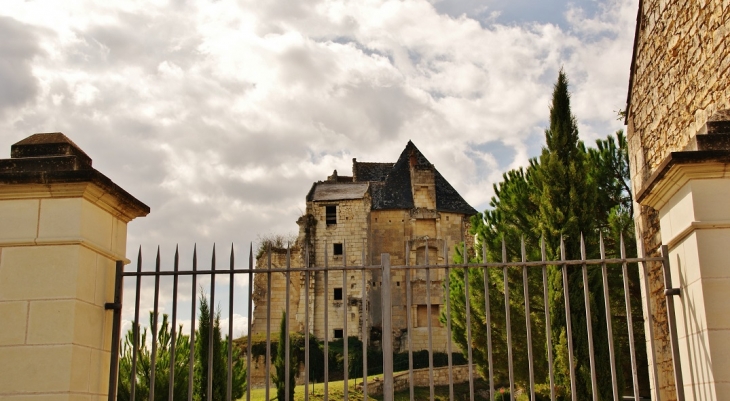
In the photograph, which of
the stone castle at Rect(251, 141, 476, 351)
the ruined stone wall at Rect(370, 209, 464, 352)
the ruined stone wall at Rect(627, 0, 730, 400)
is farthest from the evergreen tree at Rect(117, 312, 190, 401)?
the ruined stone wall at Rect(370, 209, 464, 352)

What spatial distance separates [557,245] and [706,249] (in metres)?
9.27

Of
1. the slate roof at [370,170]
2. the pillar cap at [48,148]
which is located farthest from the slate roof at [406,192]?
the pillar cap at [48,148]

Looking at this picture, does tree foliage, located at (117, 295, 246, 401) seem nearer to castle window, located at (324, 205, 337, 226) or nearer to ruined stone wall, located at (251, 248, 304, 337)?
ruined stone wall, located at (251, 248, 304, 337)

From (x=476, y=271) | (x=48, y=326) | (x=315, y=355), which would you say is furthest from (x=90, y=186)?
(x=315, y=355)

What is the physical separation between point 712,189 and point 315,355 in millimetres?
28441

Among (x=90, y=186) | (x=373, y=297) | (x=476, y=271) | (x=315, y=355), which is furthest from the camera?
(x=373, y=297)

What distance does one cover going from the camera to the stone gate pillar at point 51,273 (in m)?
4.36

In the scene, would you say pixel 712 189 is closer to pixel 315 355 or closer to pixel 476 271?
pixel 476 271

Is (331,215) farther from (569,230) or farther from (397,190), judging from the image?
(569,230)

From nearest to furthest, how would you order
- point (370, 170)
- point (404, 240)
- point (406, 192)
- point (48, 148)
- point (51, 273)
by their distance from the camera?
point (51, 273)
point (48, 148)
point (404, 240)
point (406, 192)
point (370, 170)

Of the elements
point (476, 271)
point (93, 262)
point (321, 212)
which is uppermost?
point (321, 212)

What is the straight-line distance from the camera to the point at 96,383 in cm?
467

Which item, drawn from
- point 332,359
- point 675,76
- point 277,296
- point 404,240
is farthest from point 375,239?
point 675,76

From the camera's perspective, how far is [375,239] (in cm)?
3775
